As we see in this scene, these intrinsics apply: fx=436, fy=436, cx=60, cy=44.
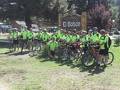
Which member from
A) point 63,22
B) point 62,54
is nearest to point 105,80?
point 62,54

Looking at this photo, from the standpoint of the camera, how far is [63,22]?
4328cm

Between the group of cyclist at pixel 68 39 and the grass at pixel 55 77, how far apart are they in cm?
139

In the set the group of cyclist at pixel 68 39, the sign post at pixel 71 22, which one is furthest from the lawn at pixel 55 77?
the sign post at pixel 71 22

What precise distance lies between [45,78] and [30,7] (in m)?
37.1

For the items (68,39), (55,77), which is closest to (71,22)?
(68,39)

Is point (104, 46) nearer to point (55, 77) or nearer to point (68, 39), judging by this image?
point (55, 77)

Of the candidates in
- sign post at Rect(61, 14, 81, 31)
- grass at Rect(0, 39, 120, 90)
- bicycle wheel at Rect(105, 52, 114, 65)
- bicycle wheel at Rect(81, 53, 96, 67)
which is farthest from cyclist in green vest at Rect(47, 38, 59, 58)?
sign post at Rect(61, 14, 81, 31)

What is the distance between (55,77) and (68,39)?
315 inches

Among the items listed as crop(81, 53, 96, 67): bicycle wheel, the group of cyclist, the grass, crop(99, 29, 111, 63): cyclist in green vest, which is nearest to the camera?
the grass

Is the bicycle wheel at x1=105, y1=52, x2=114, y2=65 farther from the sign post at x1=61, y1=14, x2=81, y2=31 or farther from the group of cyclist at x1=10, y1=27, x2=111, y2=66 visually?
the sign post at x1=61, y1=14, x2=81, y2=31

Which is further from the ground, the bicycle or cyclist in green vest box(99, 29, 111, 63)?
cyclist in green vest box(99, 29, 111, 63)

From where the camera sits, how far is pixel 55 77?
19.6 metres

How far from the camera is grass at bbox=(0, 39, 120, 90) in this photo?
17.1 metres

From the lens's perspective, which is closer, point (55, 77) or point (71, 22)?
point (55, 77)
